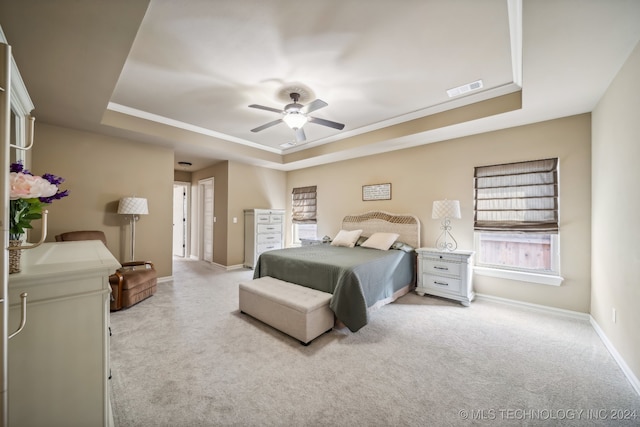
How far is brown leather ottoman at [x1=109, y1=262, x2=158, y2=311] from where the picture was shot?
313cm

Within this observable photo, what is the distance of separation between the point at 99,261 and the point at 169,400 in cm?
111

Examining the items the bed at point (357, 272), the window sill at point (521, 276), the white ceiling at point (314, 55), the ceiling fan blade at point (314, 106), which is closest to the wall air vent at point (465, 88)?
the white ceiling at point (314, 55)

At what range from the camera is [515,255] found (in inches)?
137

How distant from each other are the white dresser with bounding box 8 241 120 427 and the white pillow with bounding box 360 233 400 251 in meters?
3.58

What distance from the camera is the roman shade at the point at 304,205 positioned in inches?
241

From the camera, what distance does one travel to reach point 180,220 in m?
7.40

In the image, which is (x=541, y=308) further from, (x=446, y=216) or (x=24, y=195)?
(x=24, y=195)

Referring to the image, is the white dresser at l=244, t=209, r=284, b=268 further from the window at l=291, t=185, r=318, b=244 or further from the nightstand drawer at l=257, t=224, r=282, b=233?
the window at l=291, t=185, r=318, b=244

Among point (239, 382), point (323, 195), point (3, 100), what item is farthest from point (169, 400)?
point (323, 195)

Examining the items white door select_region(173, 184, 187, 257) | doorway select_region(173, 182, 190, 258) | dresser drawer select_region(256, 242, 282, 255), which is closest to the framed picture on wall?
dresser drawer select_region(256, 242, 282, 255)

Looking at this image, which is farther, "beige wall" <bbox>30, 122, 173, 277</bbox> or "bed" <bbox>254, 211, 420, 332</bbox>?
"beige wall" <bbox>30, 122, 173, 277</bbox>

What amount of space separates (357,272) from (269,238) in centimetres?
347

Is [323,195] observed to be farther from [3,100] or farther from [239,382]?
[3,100]

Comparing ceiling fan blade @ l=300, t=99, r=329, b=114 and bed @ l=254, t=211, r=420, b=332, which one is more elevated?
ceiling fan blade @ l=300, t=99, r=329, b=114
